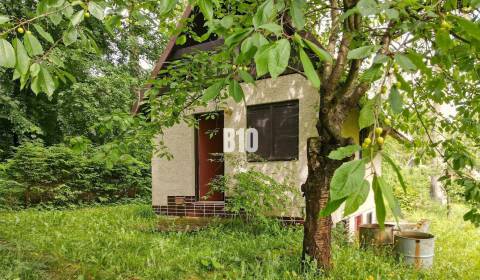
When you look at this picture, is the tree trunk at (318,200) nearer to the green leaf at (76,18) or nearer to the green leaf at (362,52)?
the green leaf at (362,52)

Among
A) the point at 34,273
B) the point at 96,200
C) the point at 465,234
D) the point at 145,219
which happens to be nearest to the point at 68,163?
the point at 96,200

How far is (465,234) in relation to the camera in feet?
29.8

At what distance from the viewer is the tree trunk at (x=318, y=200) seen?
13.9ft

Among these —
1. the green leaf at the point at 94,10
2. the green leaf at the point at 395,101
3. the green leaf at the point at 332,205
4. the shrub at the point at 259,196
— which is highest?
the green leaf at the point at 94,10

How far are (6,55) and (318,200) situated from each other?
11.8ft

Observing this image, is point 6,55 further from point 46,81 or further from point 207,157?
point 207,157

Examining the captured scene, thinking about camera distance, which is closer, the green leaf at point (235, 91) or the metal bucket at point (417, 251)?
the green leaf at point (235, 91)

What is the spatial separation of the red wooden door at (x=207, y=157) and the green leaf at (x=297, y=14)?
306 inches

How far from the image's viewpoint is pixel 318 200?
14.0 feet

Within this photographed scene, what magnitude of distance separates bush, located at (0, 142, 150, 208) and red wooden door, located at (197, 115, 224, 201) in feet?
9.46

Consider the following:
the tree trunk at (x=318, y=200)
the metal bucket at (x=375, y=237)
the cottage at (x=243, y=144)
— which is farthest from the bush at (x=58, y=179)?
the tree trunk at (x=318, y=200)

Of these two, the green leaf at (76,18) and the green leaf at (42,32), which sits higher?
the green leaf at (76,18)

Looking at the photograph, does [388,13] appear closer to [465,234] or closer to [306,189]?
[306,189]

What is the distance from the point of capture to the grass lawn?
14.7ft
